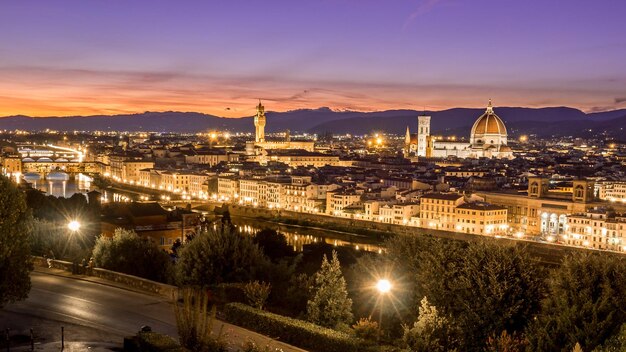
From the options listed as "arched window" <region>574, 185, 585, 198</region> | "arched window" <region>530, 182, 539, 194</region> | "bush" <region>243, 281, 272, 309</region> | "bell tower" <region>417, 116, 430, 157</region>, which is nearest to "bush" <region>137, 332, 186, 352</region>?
"bush" <region>243, 281, 272, 309</region>

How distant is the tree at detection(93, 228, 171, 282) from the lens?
10.5 meters

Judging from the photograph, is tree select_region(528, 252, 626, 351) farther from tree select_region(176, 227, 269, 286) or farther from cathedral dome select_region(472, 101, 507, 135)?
cathedral dome select_region(472, 101, 507, 135)

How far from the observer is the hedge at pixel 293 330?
6762mm

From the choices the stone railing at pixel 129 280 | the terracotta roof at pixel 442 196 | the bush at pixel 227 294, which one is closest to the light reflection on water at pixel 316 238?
the terracotta roof at pixel 442 196

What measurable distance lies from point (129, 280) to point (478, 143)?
64.5 m

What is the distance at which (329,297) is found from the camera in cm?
761

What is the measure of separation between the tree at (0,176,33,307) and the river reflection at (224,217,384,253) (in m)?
18.0

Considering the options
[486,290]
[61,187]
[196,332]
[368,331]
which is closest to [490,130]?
[61,187]

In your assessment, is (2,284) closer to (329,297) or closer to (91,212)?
(329,297)

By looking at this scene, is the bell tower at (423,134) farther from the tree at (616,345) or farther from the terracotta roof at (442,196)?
the tree at (616,345)

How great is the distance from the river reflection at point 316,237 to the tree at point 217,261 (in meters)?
15.7

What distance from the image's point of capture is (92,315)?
7.86 metres

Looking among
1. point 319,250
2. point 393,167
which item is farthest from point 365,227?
point 393,167

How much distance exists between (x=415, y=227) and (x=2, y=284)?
23859 millimetres
